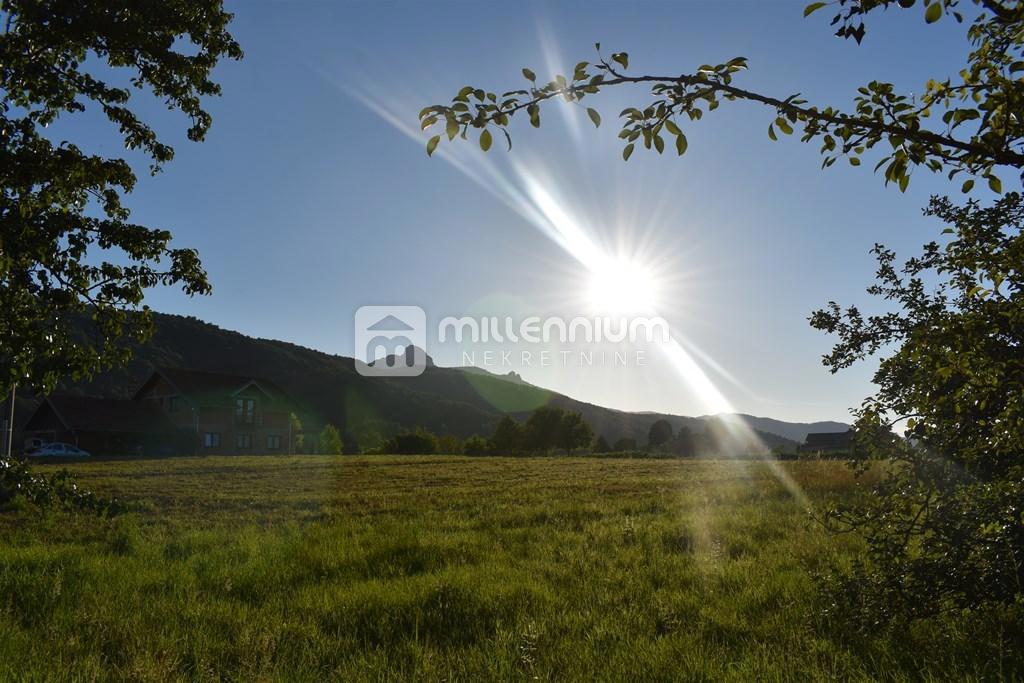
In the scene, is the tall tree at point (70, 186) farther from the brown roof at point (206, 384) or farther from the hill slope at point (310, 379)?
the hill slope at point (310, 379)

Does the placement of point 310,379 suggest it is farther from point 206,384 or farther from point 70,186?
point 70,186

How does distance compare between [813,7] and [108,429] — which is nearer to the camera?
[813,7]

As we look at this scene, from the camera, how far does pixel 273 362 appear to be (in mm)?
123875

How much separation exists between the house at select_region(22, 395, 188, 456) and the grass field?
48980 mm

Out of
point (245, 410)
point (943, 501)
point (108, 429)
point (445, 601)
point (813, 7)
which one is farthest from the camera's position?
point (245, 410)

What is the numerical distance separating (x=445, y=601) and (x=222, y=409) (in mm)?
60350

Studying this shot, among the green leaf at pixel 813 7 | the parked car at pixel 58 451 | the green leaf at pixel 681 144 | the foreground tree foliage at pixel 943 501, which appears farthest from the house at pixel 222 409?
the green leaf at pixel 813 7

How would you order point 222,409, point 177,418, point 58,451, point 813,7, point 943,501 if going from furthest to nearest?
point 222,409
point 177,418
point 58,451
point 943,501
point 813,7

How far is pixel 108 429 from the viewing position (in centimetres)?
5488

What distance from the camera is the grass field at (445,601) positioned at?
14.5 ft

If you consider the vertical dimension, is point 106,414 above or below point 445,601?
above

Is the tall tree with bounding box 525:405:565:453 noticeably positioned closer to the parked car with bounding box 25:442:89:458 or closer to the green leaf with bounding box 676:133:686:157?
the parked car with bounding box 25:442:89:458

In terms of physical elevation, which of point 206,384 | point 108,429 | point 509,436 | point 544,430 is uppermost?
point 206,384

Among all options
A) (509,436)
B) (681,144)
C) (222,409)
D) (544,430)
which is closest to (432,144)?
(681,144)
